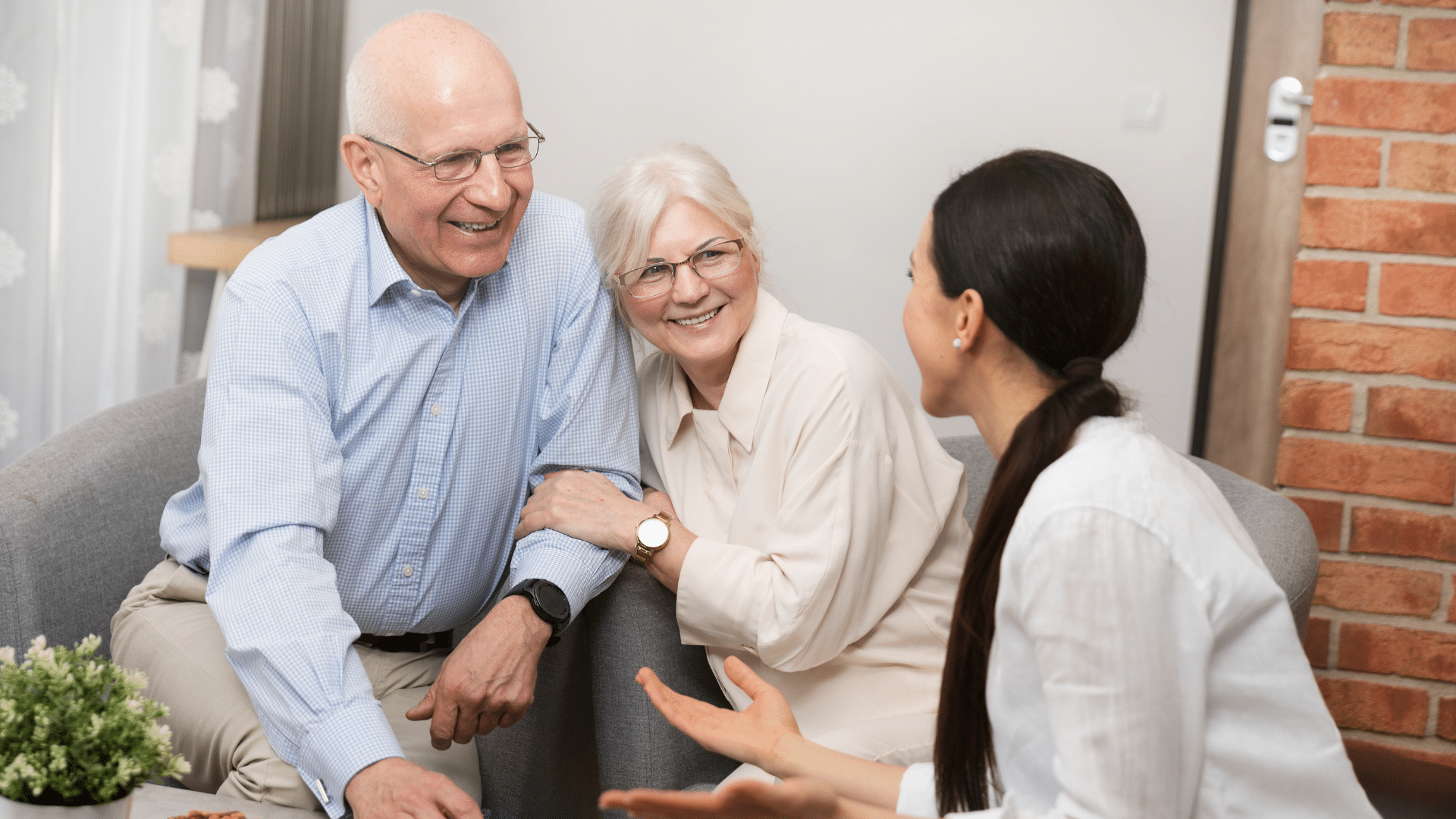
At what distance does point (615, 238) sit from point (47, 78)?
1.21 meters

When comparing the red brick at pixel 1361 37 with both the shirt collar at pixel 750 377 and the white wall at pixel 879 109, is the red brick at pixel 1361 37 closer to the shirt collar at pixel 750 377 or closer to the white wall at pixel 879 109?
the white wall at pixel 879 109

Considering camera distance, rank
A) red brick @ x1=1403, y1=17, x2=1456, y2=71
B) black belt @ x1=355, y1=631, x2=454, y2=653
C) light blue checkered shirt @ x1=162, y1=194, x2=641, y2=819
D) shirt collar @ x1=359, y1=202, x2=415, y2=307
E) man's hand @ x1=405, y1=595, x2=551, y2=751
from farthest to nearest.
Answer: red brick @ x1=1403, y1=17, x2=1456, y2=71
black belt @ x1=355, y1=631, x2=454, y2=653
shirt collar @ x1=359, y1=202, x2=415, y2=307
man's hand @ x1=405, y1=595, x2=551, y2=751
light blue checkered shirt @ x1=162, y1=194, x2=641, y2=819

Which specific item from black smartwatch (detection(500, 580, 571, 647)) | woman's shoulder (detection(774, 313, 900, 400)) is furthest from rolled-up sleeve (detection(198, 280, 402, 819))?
woman's shoulder (detection(774, 313, 900, 400))

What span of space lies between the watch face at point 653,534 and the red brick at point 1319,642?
1.29 metres

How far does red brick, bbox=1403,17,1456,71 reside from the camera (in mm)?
1844

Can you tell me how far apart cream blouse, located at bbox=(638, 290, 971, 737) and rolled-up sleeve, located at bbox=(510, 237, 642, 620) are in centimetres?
9

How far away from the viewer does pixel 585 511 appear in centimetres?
151

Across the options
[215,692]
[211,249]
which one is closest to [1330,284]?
[215,692]

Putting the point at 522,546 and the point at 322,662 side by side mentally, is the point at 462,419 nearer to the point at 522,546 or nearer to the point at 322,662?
the point at 522,546

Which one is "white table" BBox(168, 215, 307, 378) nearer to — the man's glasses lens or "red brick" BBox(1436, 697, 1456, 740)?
the man's glasses lens

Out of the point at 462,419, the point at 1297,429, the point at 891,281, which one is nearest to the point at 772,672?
the point at 462,419

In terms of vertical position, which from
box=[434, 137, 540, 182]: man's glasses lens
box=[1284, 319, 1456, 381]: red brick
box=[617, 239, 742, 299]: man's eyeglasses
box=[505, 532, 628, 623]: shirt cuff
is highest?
box=[434, 137, 540, 182]: man's glasses lens

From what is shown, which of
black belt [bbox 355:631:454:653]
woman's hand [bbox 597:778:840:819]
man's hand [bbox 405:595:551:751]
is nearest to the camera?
woman's hand [bbox 597:778:840:819]

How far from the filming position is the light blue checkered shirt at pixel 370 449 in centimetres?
126
